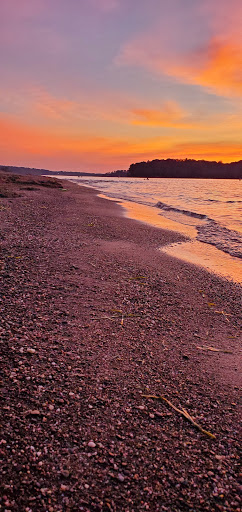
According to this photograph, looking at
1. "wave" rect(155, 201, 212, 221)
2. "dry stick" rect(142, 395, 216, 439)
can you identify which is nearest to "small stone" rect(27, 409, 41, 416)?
"dry stick" rect(142, 395, 216, 439)

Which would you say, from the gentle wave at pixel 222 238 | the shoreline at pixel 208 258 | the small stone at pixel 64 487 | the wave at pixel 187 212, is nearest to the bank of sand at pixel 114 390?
the small stone at pixel 64 487

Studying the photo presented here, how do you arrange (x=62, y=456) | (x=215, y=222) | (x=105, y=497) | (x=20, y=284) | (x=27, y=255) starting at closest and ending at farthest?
(x=105, y=497) < (x=62, y=456) < (x=20, y=284) < (x=27, y=255) < (x=215, y=222)

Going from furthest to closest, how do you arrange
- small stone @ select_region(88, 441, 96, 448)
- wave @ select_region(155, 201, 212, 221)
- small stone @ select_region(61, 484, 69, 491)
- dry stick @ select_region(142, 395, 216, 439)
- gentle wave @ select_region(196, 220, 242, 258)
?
wave @ select_region(155, 201, 212, 221), gentle wave @ select_region(196, 220, 242, 258), dry stick @ select_region(142, 395, 216, 439), small stone @ select_region(88, 441, 96, 448), small stone @ select_region(61, 484, 69, 491)

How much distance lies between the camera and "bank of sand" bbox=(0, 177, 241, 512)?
6.59ft

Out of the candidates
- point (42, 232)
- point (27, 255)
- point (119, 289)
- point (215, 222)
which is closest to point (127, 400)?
point (119, 289)

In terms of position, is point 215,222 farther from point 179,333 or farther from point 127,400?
point 127,400

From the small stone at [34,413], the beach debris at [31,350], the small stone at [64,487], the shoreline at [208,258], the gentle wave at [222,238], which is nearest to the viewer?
the small stone at [64,487]

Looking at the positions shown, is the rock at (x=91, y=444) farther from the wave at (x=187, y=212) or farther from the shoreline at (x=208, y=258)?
the wave at (x=187, y=212)

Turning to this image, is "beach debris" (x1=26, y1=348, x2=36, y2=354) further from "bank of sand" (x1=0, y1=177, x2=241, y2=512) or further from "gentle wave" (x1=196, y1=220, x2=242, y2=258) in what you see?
"gentle wave" (x1=196, y1=220, x2=242, y2=258)

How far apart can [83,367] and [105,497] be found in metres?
1.29

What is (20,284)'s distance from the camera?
15.5ft

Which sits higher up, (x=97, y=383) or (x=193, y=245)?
(x=193, y=245)

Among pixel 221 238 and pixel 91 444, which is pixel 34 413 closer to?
pixel 91 444

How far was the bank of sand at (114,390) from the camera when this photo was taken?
201 centimetres
